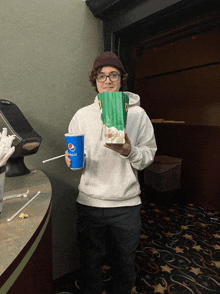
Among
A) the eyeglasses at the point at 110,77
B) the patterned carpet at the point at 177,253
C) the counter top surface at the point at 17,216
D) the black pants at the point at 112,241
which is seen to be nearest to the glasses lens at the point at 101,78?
the eyeglasses at the point at 110,77

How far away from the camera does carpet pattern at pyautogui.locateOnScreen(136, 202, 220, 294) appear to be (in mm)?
1575

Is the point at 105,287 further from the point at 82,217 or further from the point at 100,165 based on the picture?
the point at 100,165

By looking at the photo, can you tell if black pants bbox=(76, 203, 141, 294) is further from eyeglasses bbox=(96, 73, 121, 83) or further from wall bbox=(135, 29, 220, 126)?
wall bbox=(135, 29, 220, 126)

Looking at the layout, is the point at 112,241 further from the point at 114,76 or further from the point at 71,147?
the point at 114,76

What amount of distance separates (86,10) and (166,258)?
87.7 inches

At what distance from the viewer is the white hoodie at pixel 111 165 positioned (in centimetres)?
114

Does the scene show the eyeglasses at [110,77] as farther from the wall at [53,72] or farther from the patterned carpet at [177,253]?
the patterned carpet at [177,253]

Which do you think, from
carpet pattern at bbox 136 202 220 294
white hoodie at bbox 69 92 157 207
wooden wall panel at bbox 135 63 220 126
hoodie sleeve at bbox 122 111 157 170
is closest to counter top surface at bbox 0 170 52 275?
white hoodie at bbox 69 92 157 207

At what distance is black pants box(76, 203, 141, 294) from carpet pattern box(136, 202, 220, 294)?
450 mm

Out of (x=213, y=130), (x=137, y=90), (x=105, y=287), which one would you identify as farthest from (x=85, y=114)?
(x=137, y=90)

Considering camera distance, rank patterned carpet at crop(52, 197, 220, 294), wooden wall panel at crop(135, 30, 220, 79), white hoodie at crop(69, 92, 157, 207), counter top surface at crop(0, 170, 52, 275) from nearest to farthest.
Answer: counter top surface at crop(0, 170, 52, 275), white hoodie at crop(69, 92, 157, 207), patterned carpet at crop(52, 197, 220, 294), wooden wall panel at crop(135, 30, 220, 79)

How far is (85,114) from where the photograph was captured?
4.14 ft

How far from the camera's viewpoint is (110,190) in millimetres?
1135

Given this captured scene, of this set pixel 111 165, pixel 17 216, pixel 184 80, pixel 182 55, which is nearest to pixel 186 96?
pixel 184 80
